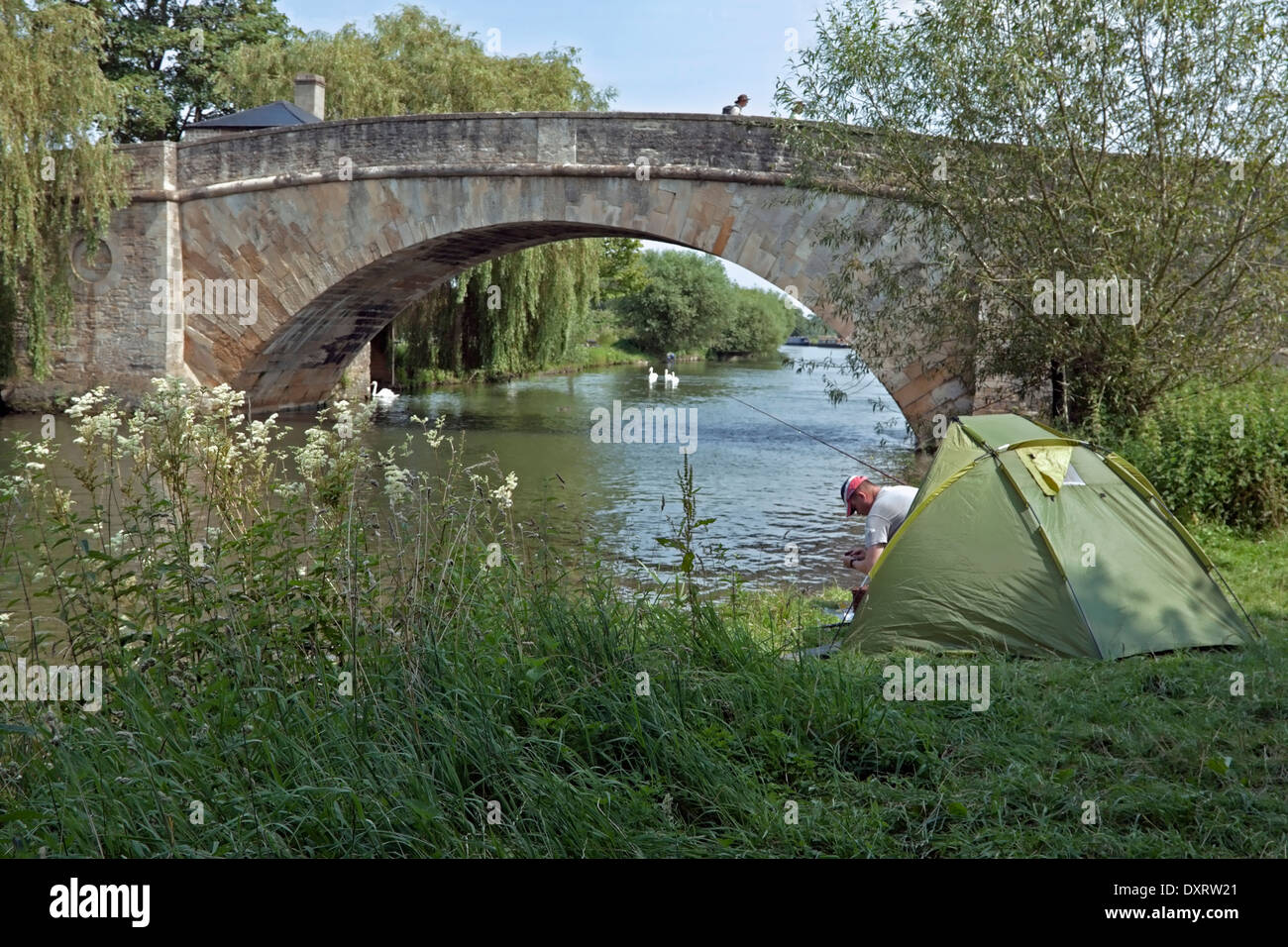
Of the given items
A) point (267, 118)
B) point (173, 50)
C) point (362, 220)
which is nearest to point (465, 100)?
point (267, 118)

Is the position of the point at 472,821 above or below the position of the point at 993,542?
below

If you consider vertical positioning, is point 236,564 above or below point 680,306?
below

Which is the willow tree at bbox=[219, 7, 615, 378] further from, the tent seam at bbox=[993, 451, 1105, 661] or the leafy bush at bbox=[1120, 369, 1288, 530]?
the tent seam at bbox=[993, 451, 1105, 661]

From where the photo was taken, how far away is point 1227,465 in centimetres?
807

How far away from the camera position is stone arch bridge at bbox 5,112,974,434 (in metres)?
14.1

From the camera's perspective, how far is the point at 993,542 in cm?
562

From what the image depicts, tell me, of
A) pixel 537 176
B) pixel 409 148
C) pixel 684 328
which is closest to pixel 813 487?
pixel 537 176

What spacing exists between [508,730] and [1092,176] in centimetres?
751

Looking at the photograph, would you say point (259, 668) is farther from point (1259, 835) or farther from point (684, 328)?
point (684, 328)

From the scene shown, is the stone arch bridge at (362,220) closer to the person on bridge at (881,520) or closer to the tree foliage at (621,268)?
the person on bridge at (881,520)

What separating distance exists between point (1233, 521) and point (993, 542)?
135 inches

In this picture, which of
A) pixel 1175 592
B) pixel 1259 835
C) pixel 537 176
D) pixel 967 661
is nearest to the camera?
pixel 1259 835

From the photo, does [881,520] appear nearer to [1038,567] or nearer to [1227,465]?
[1038,567]

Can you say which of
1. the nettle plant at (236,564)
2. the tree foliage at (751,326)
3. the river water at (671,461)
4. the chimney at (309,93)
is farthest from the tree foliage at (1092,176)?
the tree foliage at (751,326)
